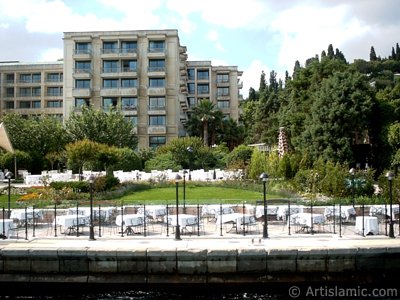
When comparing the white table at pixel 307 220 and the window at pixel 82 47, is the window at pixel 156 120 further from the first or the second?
the white table at pixel 307 220

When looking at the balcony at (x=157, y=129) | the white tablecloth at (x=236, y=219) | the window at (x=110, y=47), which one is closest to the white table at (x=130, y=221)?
the white tablecloth at (x=236, y=219)

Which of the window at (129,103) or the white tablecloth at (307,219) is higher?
the window at (129,103)

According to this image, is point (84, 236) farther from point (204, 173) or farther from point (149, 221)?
point (204, 173)

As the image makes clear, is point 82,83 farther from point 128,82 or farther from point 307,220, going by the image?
point 307,220

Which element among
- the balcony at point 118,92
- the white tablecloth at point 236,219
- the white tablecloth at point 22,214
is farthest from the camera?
the balcony at point 118,92

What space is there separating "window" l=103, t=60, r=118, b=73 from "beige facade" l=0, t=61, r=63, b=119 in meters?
15.7

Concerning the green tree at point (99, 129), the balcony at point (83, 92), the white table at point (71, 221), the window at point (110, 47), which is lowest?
the white table at point (71, 221)

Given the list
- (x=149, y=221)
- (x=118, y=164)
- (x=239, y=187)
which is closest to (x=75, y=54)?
(x=118, y=164)

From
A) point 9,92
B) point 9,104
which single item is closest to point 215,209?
point 9,92

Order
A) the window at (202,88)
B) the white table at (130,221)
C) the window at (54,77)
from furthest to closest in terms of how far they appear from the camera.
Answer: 1. the window at (202,88)
2. the window at (54,77)
3. the white table at (130,221)

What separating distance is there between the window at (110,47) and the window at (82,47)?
2415 mm

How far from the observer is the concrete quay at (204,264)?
14.7 metres

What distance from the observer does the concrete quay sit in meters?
14.7

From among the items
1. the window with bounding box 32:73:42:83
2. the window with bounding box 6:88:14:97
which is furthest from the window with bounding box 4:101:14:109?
the window with bounding box 32:73:42:83
